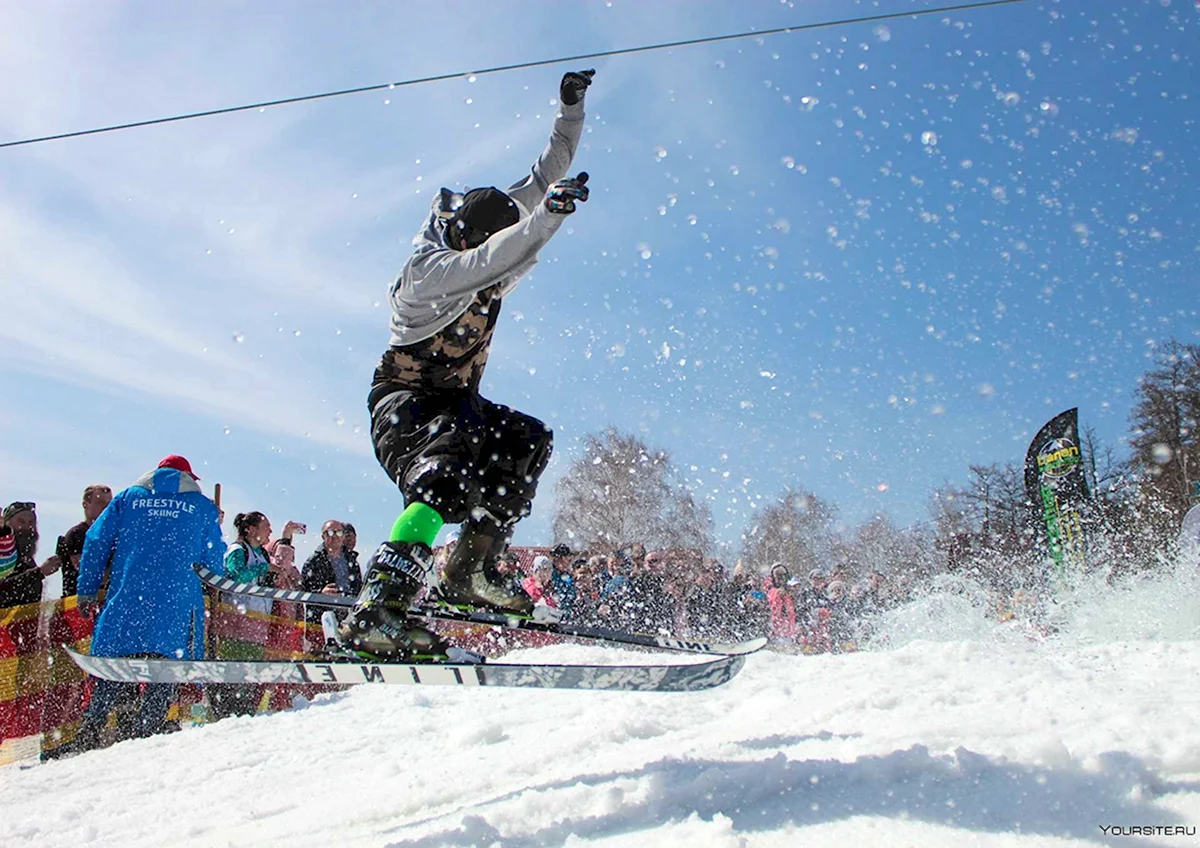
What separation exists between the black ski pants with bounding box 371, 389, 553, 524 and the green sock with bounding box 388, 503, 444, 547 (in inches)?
1.2

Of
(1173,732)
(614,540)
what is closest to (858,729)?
(1173,732)

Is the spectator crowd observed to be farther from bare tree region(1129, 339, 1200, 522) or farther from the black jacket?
bare tree region(1129, 339, 1200, 522)

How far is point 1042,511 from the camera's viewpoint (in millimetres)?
14977

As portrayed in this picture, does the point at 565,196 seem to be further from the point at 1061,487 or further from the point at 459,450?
the point at 1061,487

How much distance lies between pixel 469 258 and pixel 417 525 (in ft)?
3.20

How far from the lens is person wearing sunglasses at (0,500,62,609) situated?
5.73 meters

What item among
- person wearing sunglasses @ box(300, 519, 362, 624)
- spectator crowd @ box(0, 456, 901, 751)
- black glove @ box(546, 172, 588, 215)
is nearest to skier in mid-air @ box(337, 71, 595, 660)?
black glove @ box(546, 172, 588, 215)

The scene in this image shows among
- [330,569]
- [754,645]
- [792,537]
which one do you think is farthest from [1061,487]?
[792,537]

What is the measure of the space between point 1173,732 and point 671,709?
1.90 m

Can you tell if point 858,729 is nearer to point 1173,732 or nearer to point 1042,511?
point 1173,732

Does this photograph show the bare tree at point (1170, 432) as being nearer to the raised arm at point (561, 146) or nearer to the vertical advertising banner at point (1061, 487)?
the vertical advertising banner at point (1061, 487)

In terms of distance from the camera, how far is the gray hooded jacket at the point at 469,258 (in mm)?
2707

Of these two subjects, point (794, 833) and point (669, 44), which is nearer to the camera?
point (794, 833)

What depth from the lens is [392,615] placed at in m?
2.89
